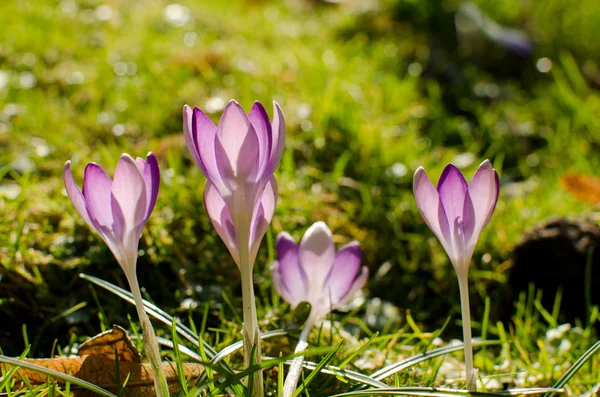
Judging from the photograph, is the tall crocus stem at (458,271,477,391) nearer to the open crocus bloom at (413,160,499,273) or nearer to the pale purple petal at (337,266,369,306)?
the open crocus bloom at (413,160,499,273)

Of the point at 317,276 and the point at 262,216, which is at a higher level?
the point at 262,216

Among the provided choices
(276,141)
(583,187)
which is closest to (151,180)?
(276,141)

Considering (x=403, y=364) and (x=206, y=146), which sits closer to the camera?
(x=206, y=146)

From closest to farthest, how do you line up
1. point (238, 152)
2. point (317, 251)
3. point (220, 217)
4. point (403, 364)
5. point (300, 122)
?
point (238, 152) → point (220, 217) → point (403, 364) → point (317, 251) → point (300, 122)

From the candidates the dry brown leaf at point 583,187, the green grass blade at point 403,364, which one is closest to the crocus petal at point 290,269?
the green grass blade at point 403,364

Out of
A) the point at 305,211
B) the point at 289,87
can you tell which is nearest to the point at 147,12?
the point at 289,87

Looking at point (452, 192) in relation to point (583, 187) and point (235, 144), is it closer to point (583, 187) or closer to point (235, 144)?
point (235, 144)

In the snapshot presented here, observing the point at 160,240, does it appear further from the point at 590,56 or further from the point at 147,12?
the point at 590,56
